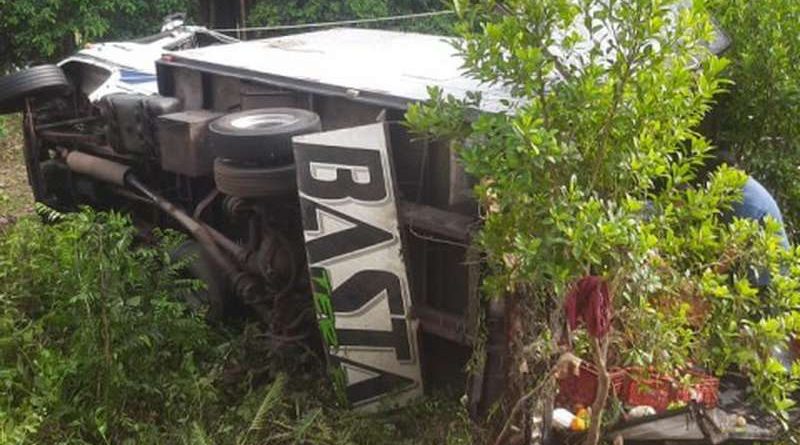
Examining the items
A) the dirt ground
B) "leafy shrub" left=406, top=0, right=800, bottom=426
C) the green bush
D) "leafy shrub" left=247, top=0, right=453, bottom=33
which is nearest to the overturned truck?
"leafy shrub" left=406, top=0, right=800, bottom=426

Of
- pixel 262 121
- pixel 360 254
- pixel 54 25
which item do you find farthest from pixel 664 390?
pixel 54 25

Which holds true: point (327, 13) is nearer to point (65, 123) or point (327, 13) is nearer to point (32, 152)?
point (65, 123)

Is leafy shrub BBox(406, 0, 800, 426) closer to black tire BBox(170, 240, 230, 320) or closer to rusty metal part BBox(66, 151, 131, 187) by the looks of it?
black tire BBox(170, 240, 230, 320)

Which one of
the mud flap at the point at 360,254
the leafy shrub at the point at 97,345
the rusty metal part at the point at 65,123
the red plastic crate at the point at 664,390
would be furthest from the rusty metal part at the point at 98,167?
the red plastic crate at the point at 664,390

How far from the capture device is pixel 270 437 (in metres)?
3.58

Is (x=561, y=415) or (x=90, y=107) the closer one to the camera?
(x=561, y=415)

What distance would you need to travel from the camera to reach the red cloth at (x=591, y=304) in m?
2.39

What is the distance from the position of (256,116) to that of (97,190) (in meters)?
2.20

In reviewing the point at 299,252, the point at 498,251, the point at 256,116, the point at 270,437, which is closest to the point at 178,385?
the point at 270,437

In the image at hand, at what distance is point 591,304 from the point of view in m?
2.41

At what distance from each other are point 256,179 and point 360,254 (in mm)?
635

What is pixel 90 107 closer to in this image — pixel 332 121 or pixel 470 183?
pixel 332 121

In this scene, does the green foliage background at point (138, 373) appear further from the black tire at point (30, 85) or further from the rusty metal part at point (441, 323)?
the black tire at point (30, 85)

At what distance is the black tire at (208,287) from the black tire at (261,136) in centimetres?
90
